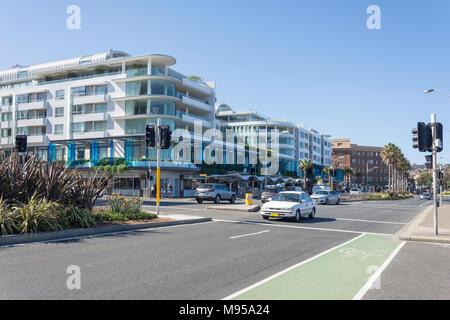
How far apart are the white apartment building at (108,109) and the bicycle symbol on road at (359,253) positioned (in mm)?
38350

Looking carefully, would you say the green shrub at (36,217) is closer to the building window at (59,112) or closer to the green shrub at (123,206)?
the green shrub at (123,206)

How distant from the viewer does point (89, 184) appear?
1384 centimetres

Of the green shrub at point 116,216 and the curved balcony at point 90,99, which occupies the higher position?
the curved balcony at point 90,99

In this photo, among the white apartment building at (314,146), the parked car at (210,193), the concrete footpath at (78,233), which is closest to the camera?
the concrete footpath at (78,233)

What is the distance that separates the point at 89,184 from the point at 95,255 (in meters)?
5.66

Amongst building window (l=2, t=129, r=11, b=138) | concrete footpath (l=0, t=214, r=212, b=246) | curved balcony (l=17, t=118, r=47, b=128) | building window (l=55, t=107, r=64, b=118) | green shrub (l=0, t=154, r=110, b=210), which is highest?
building window (l=55, t=107, r=64, b=118)

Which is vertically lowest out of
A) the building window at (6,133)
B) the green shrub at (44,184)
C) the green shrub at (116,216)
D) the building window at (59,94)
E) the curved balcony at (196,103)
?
the green shrub at (116,216)

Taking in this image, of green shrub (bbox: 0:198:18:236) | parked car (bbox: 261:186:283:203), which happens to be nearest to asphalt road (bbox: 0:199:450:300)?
green shrub (bbox: 0:198:18:236)

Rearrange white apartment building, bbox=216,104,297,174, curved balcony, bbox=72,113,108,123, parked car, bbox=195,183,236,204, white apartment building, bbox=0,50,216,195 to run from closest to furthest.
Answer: parked car, bbox=195,183,236,204, white apartment building, bbox=0,50,216,195, curved balcony, bbox=72,113,108,123, white apartment building, bbox=216,104,297,174

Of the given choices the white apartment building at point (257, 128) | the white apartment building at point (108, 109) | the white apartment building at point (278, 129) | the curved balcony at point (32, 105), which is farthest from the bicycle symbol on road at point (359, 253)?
the white apartment building at point (257, 128)

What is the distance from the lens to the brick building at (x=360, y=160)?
140625mm

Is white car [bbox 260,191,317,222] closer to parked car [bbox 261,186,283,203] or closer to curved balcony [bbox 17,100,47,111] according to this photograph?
parked car [bbox 261,186,283,203]

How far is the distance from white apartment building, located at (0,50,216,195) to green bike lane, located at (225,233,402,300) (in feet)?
128

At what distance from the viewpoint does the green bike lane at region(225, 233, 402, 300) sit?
233 inches
